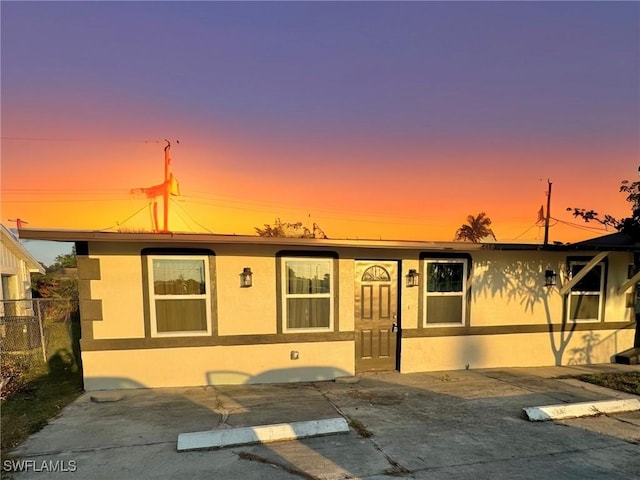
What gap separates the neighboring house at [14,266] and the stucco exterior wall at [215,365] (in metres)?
11.1

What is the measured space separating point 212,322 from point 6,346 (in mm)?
5256

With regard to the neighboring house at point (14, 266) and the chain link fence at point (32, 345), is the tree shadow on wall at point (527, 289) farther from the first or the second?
the neighboring house at point (14, 266)

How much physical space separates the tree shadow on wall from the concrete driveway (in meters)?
1.68

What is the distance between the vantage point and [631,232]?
6.17 m

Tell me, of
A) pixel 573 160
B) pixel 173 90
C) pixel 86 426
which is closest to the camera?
pixel 86 426

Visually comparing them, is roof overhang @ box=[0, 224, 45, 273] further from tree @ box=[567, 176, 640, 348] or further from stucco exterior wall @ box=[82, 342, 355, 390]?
tree @ box=[567, 176, 640, 348]

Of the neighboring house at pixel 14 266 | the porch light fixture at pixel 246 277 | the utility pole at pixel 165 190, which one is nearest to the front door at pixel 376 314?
the porch light fixture at pixel 246 277

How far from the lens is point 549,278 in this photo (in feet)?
21.9

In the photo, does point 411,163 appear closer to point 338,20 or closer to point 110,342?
point 338,20

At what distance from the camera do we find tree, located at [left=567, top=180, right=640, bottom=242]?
5961mm

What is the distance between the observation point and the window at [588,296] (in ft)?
22.8

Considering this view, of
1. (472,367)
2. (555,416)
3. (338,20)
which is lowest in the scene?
(472,367)

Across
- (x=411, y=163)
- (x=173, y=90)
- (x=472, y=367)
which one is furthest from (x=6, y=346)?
(x=411, y=163)

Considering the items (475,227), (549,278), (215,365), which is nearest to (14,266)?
(215,365)
